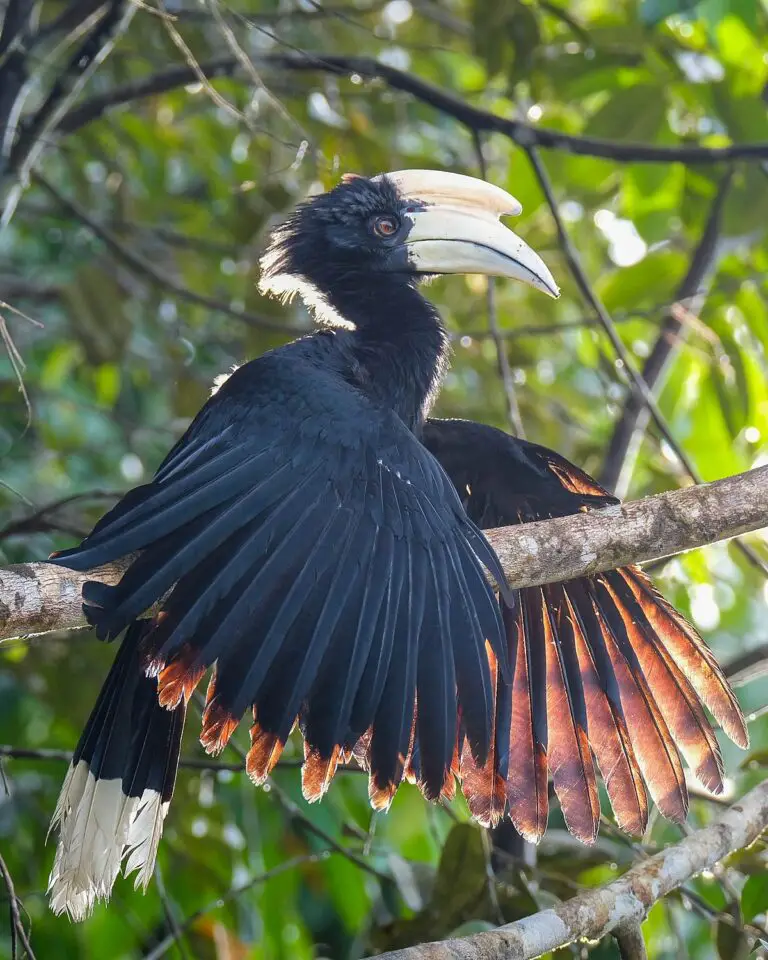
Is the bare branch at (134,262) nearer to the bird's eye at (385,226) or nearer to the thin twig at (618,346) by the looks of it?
the bird's eye at (385,226)

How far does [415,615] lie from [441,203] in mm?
1528

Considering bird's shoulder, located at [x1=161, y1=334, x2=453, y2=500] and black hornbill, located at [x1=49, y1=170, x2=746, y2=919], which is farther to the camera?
bird's shoulder, located at [x1=161, y1=334, x2=453, y2=500]

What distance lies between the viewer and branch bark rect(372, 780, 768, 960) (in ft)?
6.61

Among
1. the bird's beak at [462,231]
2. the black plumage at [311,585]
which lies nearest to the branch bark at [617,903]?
the black plumage at [311,585]

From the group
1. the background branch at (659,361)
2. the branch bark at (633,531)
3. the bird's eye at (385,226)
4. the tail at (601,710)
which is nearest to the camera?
the branch bark at (633,531)

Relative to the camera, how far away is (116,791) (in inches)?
105

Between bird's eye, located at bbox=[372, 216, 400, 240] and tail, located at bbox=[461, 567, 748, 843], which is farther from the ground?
bird's eye, located at bbox=[372, 216, 400, 240]

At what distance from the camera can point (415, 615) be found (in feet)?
7.41

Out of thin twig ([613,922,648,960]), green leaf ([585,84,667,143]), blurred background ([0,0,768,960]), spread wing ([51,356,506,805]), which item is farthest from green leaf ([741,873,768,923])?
green leaf ([585,84,667,143])

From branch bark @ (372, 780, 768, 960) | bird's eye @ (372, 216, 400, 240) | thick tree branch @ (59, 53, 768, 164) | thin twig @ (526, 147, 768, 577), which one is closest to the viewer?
branch bark @ (372, 780, 768, 960)

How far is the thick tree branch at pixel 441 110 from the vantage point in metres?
3.21

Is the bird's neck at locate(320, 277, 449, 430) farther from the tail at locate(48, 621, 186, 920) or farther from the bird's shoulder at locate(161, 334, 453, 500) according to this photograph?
the tail at locate(48, 621, 186, 920)

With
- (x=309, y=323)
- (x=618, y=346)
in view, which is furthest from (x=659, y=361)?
(x=309, y=323)

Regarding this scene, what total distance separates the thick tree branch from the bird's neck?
0.51 metres
